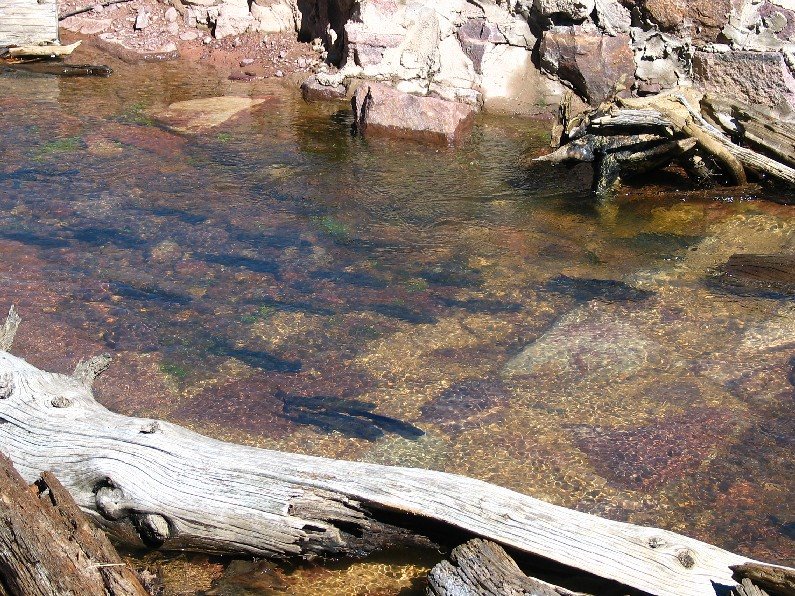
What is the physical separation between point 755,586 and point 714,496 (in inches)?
31.0

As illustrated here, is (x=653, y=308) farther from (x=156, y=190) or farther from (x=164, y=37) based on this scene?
(x=164, y=37)

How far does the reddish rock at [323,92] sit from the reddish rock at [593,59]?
1.91 m

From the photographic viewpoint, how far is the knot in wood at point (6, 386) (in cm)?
321

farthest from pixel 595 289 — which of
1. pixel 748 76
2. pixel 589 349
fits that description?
pixel 748 76

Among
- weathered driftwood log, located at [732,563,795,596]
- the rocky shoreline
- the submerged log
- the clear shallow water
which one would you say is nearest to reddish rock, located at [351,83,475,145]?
the clear shallow water

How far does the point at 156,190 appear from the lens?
591cm

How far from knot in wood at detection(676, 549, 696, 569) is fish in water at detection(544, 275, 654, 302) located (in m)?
2.17

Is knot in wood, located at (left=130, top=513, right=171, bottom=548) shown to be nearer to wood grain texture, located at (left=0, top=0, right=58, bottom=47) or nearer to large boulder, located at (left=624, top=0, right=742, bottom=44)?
large boulder, located at (left=624, top=0, right=742, bottom=44)

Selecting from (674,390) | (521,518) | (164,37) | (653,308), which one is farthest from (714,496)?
(164,37)

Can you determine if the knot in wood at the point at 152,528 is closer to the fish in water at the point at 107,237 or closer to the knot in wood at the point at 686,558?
the knot in wood at the point at 686,558

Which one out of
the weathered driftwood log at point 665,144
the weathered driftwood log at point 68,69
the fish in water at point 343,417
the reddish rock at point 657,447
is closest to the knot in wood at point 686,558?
the reddish rock at point 657,447

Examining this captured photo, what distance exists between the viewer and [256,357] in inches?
163

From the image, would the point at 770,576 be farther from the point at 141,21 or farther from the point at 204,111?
the point at 141,21

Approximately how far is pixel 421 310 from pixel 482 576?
2141 mm
